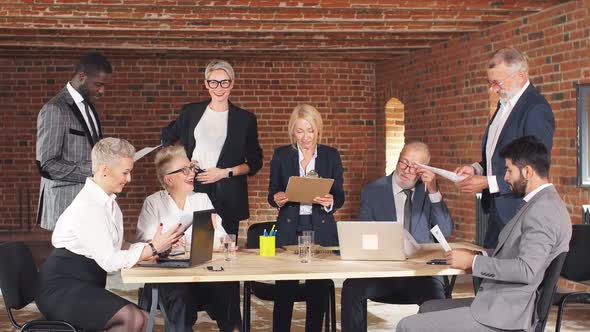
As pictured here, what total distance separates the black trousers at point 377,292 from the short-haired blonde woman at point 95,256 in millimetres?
1105

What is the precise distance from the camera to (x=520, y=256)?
12.6 feet

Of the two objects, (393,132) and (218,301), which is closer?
(218,301)

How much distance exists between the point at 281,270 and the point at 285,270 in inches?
0.7

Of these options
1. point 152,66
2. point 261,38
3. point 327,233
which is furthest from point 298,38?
point 327,233

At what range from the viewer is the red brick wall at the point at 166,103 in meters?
12.8

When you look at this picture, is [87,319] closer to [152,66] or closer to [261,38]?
[261,38]

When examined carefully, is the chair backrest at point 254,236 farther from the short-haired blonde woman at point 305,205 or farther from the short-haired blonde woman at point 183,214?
the short-haired blonde woman at point 183,214

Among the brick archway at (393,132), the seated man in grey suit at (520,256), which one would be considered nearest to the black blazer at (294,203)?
the seated man in grey suit at (520,256)

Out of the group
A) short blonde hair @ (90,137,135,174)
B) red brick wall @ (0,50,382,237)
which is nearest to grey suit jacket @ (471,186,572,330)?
short blonde hair @ (90,137,135,174)

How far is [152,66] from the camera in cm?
1298

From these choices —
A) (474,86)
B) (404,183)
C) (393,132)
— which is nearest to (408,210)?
(404,183)

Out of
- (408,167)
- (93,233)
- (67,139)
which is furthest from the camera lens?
(67,139)

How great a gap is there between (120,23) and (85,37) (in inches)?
45.6

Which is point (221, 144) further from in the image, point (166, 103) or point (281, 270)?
point (166, 103)
